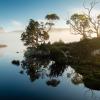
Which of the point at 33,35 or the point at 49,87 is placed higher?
the point at 33,35

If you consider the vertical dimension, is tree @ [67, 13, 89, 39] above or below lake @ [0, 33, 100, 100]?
above

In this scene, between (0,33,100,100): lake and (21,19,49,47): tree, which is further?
(21,19,49,47): tree

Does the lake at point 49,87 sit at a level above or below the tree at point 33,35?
below

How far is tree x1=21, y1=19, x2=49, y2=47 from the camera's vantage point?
85062mm

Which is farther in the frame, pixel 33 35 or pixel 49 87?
pixel 33 35

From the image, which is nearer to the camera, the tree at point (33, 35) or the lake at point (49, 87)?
the lake at point (49, 87)

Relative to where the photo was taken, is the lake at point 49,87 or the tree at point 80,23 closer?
the lake at point 49,87

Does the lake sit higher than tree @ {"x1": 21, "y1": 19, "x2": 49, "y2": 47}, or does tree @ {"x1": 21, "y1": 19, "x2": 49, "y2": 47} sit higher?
tree @ {"x1": 21, "y1": 19, "x2": 49, "y2": 47}

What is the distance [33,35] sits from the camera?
86.1m

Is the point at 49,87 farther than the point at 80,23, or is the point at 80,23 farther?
the point at 80,23

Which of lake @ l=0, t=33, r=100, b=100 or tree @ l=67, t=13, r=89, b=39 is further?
tree @ l=67, t=13, r=89, b=39

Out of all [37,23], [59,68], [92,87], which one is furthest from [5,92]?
[37,23]

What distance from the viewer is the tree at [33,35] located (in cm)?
8506

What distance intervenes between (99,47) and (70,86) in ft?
106
